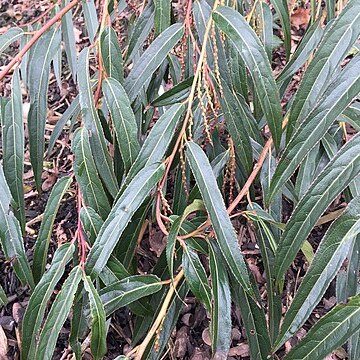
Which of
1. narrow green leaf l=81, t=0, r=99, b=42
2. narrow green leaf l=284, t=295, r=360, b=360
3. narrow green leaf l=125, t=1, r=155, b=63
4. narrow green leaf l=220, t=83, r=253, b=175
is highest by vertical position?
narrow green leaf l=81, t=0, r=99, b=42

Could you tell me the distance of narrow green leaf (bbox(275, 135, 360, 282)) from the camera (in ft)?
1.81

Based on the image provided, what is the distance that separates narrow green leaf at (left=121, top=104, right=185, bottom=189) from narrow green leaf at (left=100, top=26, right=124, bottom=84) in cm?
13

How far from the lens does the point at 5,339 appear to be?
1.25 meters

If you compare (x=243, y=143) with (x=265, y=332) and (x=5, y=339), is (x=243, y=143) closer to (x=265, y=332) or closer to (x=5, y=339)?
(x=265, y=332)

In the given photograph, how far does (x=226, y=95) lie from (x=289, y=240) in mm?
275

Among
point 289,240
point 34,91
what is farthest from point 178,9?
point 289,240

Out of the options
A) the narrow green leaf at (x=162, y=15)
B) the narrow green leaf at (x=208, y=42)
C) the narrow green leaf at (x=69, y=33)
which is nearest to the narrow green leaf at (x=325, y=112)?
the narrow green leaf at (x=208, y=42)

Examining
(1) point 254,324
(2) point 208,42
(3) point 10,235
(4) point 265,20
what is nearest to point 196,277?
(1) point 254,324

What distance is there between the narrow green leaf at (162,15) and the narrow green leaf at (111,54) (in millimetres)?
73

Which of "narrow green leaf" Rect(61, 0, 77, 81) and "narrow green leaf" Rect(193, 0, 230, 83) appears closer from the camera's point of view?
"narrow green leaf" Rect(193, 0, 230, 83)

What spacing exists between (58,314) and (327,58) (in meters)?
0.45

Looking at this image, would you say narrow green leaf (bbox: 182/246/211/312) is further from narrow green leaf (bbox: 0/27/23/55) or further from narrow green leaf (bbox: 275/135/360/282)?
narrow green leaf (bbox: 0/27/23/55)

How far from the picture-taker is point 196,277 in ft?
2.39

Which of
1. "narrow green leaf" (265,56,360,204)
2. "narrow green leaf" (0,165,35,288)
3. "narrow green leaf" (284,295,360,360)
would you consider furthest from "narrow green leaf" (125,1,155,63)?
"narrow green leaf" (284,295,360,360)
